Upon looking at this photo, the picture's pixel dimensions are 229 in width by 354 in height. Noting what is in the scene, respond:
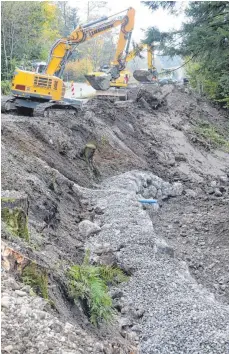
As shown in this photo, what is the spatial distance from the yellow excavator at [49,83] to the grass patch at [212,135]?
579cm

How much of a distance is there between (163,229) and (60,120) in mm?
4579

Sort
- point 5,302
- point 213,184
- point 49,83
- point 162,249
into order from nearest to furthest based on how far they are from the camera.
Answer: point 5,302 < point 162,249 < point 49,83 < point 213,184

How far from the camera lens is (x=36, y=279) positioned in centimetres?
420

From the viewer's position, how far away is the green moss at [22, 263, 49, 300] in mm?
4125

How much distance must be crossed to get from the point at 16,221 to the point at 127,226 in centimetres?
302

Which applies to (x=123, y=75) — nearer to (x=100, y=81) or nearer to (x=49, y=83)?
(x=100, y=81)

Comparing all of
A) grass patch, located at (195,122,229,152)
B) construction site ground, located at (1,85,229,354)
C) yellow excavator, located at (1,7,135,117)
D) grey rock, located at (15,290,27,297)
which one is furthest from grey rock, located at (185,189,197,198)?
grey rock, located at (15,290,27,297)

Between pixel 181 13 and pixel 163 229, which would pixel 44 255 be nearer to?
pixel 163 229

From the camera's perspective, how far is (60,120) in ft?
41.2

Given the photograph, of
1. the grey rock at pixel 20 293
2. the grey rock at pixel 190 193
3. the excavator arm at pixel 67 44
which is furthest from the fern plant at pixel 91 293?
the excavator arm at pixel 67 44

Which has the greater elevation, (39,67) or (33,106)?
(39,67)

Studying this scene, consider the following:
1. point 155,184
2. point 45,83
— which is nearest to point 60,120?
point 45,83

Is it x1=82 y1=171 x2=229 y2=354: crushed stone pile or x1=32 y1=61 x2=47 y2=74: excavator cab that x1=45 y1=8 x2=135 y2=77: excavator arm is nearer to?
x1=32 y1=61 x2=47 y2=74: excavator cab

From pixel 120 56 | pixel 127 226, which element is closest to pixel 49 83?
pixel 120 56
